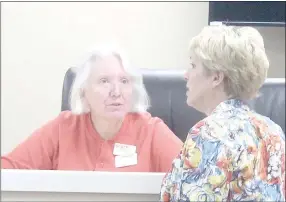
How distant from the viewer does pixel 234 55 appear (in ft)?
3.96

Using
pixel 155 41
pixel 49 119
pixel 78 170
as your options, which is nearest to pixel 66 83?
pixel 49 119

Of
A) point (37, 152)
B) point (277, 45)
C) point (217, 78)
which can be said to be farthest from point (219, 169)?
point (277, 45)

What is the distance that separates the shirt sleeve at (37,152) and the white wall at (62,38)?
363 millimetres

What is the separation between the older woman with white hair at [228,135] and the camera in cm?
114

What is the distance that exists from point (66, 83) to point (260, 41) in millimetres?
927

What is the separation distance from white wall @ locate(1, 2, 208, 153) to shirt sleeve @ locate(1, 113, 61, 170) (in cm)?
36

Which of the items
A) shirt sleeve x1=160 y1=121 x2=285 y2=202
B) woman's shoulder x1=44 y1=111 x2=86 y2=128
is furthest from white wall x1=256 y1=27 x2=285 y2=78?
shirt sleeve x1=160 y1=121 x2=285 y2=202

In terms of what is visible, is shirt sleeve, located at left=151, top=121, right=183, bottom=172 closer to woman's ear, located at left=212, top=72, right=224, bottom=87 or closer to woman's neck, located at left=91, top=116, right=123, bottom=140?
woman's neck, located at left=91, top=116, right=123, bottom=140

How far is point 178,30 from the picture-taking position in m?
2.62

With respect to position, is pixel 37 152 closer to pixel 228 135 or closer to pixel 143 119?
pixel 143 119

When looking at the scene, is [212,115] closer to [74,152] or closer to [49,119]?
[74,152]

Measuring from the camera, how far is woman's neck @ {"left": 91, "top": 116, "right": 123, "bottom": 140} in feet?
5.46

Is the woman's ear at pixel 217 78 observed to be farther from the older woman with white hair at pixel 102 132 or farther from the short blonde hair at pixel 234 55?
the older woman with white hair at pixel 102 132

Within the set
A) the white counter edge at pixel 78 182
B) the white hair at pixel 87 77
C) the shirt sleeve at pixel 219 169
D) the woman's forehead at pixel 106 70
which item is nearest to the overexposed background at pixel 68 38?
the white hair at pixel 87 77
